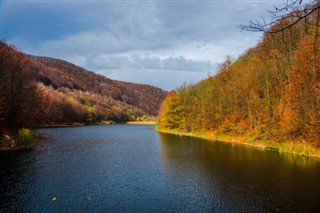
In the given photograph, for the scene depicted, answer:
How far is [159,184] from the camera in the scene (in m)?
16.9

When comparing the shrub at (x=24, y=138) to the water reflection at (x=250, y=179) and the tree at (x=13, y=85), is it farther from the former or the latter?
the water reflection at (x=250, y=179)

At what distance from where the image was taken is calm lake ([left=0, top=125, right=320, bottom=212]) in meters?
12.9

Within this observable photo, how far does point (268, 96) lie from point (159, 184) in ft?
77.9

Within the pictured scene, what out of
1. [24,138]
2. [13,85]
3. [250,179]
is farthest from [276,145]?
[13,85]

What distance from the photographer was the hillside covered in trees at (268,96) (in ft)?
83.4

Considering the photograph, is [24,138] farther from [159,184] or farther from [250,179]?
[250,179]

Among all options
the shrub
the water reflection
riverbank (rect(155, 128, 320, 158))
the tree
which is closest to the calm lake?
the water reflection

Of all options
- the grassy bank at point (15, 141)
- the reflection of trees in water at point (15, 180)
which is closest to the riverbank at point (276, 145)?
the reflection of trees in water at point (15, 180)

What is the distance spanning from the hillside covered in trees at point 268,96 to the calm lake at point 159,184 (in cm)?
495

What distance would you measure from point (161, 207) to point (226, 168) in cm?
1020

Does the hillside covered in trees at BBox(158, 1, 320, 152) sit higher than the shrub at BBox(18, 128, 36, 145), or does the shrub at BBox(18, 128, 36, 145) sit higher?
the hillside covered in trees at BBox(158, 1, 320, 152)

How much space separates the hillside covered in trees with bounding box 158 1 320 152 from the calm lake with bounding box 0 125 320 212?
4.95 m

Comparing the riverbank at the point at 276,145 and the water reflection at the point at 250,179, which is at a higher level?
the riverbank at the point at 276,145

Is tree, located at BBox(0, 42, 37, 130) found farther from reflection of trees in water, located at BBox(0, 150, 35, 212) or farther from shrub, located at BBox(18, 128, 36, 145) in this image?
reflection of trees in water, located at BBox(0, 150, 35, 212)
